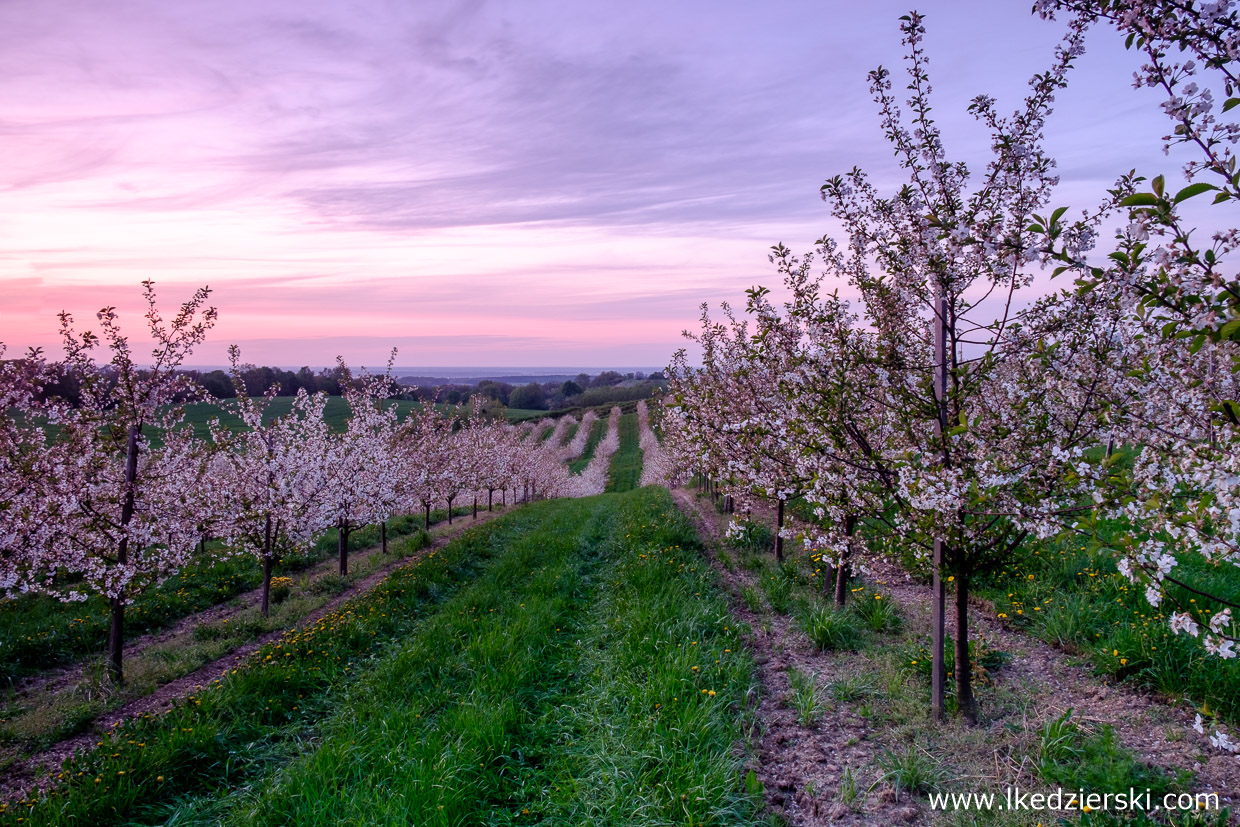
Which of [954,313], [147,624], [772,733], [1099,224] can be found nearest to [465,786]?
[772,733]

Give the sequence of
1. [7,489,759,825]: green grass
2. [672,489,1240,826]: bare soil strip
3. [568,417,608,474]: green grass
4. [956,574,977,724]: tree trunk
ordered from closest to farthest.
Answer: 1. [672,489,1240,826]: bare soil strip
2. [7,489,759,825]: green grass
3. [956,574,977,724]: tree trunk
4. [568,417,608,474]: green grass

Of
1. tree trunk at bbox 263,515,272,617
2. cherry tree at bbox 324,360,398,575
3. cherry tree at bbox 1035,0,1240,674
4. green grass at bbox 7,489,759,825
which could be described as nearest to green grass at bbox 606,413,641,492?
cherry tree at bbox 324,360,398,575

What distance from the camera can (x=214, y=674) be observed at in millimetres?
8516

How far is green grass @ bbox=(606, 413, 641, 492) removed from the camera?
182 feet

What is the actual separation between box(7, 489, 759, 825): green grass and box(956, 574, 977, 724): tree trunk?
75.4 inches

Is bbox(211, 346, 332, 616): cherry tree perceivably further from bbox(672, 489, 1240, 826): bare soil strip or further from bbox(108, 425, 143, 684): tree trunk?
bbox(672, 489, 1240, 826): bare soil strip

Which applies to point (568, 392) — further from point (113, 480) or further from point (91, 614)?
point (113, 480)

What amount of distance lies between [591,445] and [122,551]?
65.3m

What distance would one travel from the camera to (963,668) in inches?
206

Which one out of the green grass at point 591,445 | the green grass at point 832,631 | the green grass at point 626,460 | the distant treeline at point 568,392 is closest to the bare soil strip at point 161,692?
the green grass at point 832,631

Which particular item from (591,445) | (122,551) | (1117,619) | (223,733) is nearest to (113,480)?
(122,551)

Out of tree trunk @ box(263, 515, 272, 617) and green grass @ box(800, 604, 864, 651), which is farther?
tree trunk @ box(263, 515, 272, 617)

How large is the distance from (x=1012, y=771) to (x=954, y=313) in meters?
3.59

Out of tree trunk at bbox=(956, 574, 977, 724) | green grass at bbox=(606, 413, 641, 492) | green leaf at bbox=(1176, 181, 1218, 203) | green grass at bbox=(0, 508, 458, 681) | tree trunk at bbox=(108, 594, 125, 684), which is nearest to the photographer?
green leaf at bbox=(1176, 181, 1218, 203)
